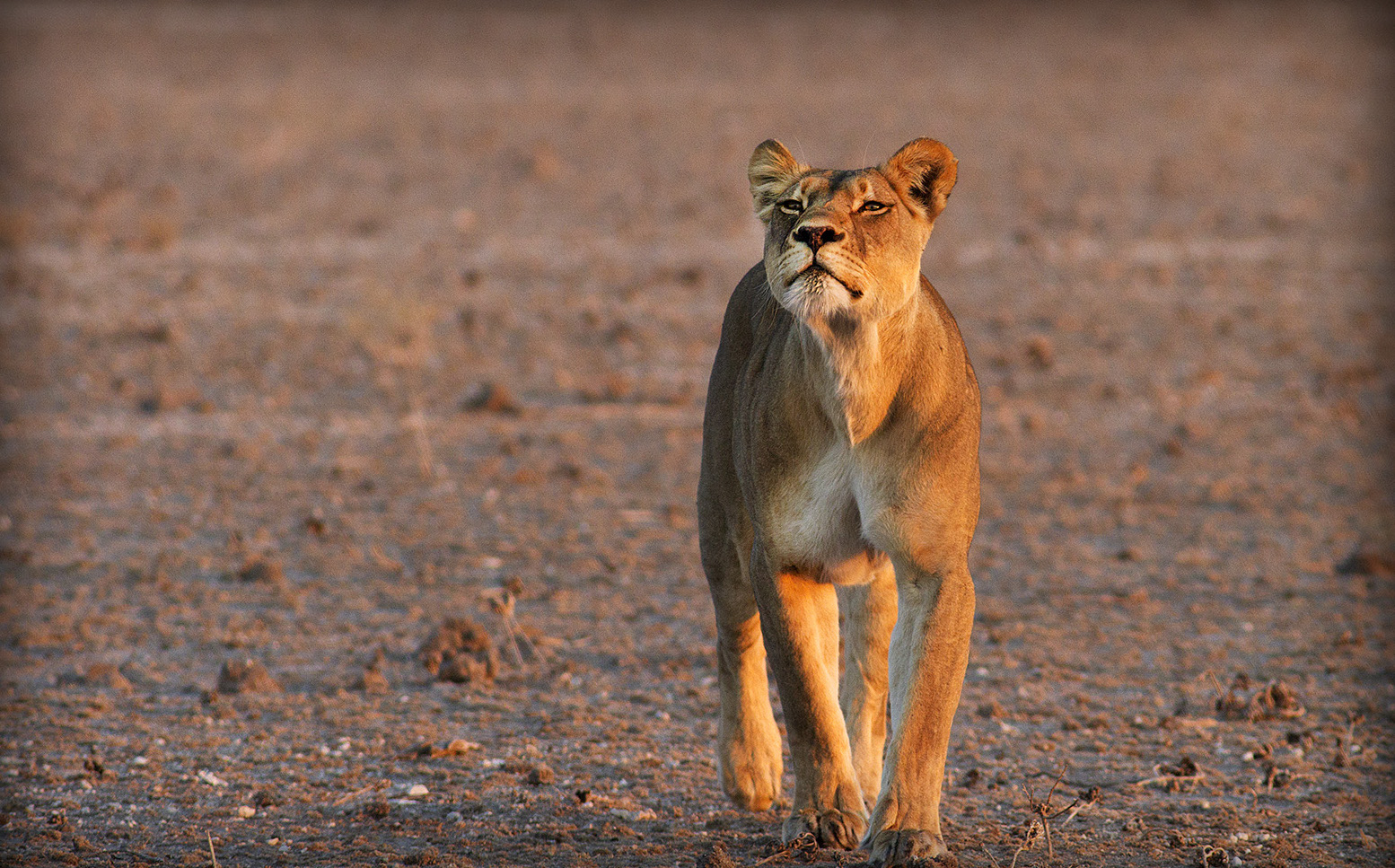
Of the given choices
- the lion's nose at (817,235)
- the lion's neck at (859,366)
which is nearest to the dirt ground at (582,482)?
the lion's neck at (859,366)

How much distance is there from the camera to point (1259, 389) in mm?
11016

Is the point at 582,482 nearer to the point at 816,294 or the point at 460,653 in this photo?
the point at 460,653

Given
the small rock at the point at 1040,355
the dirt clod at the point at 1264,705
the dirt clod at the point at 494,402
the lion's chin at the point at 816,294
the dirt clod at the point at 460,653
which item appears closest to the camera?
the lion's chin at the point at 816,294

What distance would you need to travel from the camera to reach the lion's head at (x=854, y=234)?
14.4 feet

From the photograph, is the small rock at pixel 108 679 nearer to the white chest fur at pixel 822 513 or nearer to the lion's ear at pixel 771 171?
the white chest fur at pixel 822 513

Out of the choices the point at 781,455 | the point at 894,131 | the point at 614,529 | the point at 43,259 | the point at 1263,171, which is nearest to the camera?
the point at 781,455

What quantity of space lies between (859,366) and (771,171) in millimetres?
636

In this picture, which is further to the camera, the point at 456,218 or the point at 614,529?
the point at 456,218

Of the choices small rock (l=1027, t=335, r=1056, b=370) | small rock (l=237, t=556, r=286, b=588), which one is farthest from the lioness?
small rock (l=1027, t=335, r=1056, b=370)

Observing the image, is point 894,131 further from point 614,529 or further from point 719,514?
point 719,514

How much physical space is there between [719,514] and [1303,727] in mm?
2247

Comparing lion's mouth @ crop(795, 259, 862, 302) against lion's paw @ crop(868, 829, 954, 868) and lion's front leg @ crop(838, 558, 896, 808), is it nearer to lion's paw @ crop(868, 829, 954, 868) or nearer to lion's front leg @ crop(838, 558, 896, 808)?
lion's front leg @ crop(838, 558, 896, 808)

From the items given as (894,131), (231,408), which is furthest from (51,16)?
(231,408)

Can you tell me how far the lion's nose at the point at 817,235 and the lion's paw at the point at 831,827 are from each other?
5.05 ft
